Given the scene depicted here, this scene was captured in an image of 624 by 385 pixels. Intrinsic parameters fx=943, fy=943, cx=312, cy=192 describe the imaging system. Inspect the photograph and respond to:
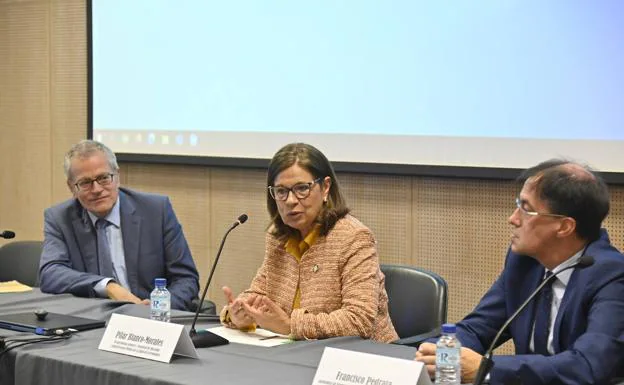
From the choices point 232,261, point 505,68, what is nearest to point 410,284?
point 505,68

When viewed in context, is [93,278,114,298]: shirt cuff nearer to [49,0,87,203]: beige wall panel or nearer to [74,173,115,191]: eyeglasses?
[74,173,115,191]: eyeglasses

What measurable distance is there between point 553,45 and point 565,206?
150 centimetres

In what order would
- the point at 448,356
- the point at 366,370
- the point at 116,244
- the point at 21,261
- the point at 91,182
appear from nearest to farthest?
the point at 366,370, the point at 448,356, the point at 91,182, the point at 116,244, the point at 21,261

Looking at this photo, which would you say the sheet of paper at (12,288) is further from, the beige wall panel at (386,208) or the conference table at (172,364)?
the beige wall panel at (386,208)

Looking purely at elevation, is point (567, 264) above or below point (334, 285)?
above

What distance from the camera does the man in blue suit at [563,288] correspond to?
2.31 m

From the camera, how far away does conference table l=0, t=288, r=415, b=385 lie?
2.37m

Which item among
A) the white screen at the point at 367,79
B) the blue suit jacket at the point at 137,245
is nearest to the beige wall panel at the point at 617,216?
the white screen at the point at 367,79

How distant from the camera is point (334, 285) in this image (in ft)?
10.1

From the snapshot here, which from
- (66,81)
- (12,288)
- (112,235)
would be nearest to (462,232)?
(112,235)

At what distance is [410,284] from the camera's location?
349 cm

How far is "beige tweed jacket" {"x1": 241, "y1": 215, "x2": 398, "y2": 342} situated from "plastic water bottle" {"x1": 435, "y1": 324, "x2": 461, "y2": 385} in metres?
0.61

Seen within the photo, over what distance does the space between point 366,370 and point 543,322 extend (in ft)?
2.29

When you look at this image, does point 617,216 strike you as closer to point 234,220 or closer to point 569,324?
point 569,324
